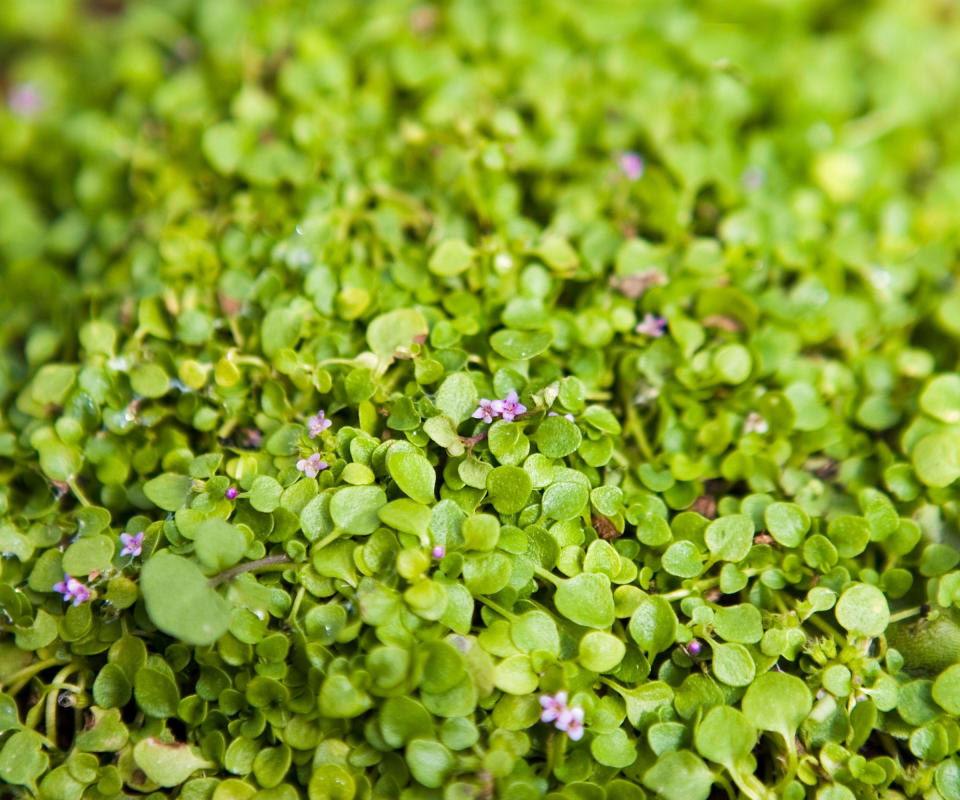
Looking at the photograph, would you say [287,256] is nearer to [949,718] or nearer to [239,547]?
[239,547]

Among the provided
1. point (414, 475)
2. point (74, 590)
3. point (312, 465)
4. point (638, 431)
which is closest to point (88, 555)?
point (74, 590)

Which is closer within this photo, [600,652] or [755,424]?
[600,652]

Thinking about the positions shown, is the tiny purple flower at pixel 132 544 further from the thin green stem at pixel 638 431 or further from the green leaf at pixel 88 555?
the thin green stem at pixel 638 431

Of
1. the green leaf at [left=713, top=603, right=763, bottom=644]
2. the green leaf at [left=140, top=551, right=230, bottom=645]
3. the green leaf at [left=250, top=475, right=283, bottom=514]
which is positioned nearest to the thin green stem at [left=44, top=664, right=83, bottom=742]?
the green leaf at [left=140, top=551, right=230, bottom=645]

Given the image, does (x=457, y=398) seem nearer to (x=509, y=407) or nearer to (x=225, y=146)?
(x=509, y=407)

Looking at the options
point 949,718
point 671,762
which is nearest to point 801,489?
point 949,718

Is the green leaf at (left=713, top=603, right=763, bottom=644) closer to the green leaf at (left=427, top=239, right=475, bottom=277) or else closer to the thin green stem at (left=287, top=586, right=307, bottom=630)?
the thin green stem at (left=287, top=586, right=307, bottom=630)
